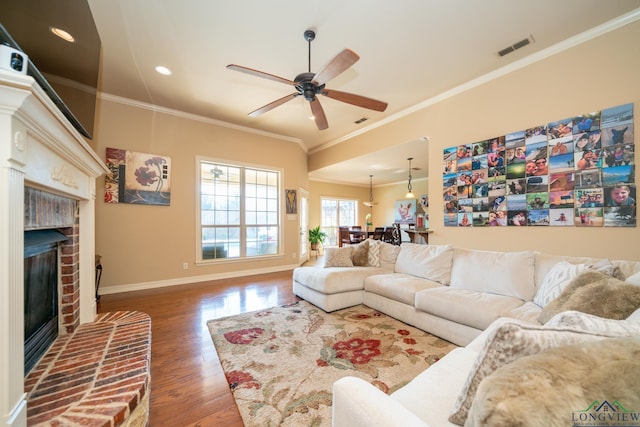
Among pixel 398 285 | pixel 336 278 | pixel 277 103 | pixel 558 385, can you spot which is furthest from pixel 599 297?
pixel 277 103

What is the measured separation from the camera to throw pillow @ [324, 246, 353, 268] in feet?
11.8

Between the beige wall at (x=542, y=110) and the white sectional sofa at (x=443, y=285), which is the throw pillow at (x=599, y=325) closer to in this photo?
the white sectional sofa at (x=443, y=285)

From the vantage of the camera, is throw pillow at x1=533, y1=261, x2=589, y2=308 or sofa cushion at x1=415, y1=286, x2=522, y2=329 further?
sofa cushion at x1=415, y1=286, x2=522, y2=329

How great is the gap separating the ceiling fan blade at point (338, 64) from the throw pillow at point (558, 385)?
2.14 metres

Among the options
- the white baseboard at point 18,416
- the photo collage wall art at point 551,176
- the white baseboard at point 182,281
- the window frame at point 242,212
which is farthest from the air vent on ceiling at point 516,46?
the white baseboard at point 182,281

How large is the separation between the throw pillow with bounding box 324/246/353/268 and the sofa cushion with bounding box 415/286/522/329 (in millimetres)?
1212

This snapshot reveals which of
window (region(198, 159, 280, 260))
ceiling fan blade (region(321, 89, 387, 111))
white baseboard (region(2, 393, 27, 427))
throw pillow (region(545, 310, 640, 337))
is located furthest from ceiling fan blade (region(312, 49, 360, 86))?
window (region(198, 159, 280, 260))

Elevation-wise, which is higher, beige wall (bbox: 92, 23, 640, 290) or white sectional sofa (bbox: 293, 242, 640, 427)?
beige wall (bbox: 92, 23, 640, 290)

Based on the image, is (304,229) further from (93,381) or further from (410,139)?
(93,381)

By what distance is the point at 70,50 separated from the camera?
1.75m

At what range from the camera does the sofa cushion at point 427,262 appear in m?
2.93

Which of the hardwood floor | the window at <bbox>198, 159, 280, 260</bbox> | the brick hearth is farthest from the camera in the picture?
the window at <bbox>198, 159, 280, 260</bbox>

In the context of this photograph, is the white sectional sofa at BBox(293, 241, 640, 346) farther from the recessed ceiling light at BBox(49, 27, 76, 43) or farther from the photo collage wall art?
the recessed ceiling light at BBox(49, 27, 76, 43)

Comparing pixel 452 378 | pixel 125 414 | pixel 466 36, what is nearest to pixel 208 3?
pixel 466 36
